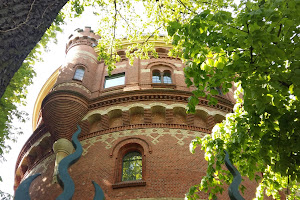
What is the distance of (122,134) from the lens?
1105cm

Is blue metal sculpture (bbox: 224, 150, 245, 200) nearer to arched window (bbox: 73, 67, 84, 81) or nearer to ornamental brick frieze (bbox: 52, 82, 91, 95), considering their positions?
ornamental brick frieze (bbox: 52, 82, 91, 95)

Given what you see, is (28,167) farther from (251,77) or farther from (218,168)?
(251,77)

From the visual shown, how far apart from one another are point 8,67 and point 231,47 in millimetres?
3157

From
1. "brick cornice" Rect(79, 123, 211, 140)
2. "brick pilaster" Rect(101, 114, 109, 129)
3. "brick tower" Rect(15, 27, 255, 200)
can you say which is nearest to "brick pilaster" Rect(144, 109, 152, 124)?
"brick tower" Rect(15, 27, 255, 200)

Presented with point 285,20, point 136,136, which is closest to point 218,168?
point 285,20

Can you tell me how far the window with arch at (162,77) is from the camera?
14781 millimetres

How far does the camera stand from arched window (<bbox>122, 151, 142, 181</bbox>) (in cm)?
982

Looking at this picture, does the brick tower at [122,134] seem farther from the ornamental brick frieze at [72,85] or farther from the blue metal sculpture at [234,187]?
the blue metal sculpture at [234,187]

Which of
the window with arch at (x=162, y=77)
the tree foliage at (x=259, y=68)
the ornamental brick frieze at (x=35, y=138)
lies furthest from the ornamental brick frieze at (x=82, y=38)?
the tree foliage at (x=259, y=68)

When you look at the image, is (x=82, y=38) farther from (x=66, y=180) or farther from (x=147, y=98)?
(x=66, y=180)

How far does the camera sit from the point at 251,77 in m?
4.65

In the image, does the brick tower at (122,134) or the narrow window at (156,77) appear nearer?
the brick tower at (122,134)

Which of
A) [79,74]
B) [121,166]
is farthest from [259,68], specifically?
[79,74]

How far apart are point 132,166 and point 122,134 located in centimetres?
133
